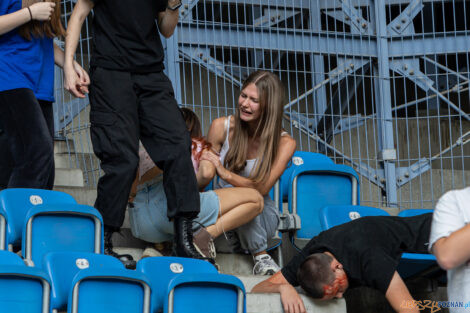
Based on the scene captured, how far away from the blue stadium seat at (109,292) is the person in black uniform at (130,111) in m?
0.65

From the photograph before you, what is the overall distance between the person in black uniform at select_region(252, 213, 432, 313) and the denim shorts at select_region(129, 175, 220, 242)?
46 centimetres

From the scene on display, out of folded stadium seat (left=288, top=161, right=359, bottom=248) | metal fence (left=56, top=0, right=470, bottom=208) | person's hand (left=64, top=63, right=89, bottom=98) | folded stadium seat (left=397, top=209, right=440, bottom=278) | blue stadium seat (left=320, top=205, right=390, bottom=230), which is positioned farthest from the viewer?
metal fence (left=56, top=0, right=470, bottom=208)

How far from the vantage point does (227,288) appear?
284 cm

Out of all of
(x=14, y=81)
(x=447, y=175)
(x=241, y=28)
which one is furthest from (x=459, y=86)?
(x=14, y=81)

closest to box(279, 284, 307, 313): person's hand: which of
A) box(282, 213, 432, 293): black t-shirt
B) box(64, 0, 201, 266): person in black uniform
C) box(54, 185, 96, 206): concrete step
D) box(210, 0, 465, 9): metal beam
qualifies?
box(282, 213, 432, 293): black t-shirt

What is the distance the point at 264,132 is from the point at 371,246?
2.93 feet

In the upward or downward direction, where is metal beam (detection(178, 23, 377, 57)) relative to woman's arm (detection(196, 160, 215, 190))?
upward

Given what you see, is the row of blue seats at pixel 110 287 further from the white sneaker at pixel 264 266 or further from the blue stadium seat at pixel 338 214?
the blue stadium seat at pixel 338 214

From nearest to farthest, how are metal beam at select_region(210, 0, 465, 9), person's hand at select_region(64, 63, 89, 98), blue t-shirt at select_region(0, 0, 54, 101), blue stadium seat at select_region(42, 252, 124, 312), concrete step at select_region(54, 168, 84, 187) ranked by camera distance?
blue stadium seat at select_region(42, 252, 124, 312) < person's hand at select_region(64, 63, 89, 98) < blue t-shirt at select_region(0, 0, 54, 101) < concrete step at select_region(54, 168, 84, 187) < metal beam at select_region(210, 0, 465, 9)

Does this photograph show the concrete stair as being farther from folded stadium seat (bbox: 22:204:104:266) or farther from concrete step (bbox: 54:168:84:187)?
folded stadium seat (bbox: 22:204:104:266)

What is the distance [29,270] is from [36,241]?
69cm

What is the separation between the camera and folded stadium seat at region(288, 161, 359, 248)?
13.4 ft

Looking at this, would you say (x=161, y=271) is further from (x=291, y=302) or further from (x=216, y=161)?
(x=216, y=161)

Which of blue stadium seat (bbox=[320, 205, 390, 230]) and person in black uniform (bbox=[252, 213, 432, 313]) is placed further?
blue stadium seat (bbox=[320, 205, 390, 230])
